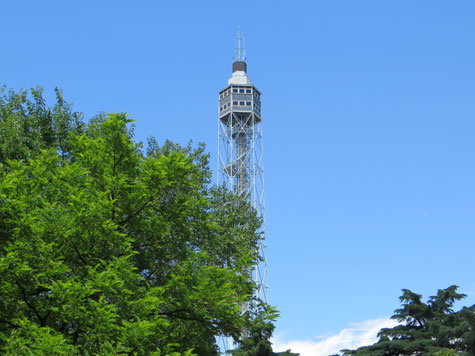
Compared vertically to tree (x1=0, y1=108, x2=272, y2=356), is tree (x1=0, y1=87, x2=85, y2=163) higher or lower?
higher

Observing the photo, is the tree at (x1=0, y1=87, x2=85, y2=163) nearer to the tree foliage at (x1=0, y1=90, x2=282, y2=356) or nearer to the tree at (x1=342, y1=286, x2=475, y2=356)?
the tree foliage at (x1=0, y1=90, x2=282, y2=356)

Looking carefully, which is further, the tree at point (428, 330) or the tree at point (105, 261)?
the tree at point (428, 330)

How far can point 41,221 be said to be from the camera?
42.8 ft

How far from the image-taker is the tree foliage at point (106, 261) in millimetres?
12188

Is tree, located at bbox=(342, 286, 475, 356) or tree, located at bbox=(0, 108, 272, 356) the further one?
tree, located at bbox=(342, 286, 475, 356)

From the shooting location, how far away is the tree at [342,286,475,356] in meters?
32.0

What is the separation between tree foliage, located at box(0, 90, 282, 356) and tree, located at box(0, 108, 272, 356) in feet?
0.10

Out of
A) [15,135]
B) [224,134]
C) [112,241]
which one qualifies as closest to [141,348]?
[112,241]

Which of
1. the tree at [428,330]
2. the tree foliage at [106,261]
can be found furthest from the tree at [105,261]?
the tree at [428,330]

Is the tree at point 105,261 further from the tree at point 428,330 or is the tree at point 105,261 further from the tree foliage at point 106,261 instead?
the tree at point 428,330

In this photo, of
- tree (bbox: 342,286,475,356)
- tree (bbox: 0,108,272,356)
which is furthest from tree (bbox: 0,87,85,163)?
tree (bbox: 342,286,475,356)

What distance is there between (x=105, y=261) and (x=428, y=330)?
92.7 feet

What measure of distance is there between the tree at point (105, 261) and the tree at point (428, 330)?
64.5 ft

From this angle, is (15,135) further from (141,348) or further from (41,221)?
(141,348)
